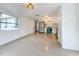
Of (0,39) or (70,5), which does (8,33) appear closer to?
(0,39)

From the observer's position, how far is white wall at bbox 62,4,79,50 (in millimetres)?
5043

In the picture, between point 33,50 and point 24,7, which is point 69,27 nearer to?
point 33,50

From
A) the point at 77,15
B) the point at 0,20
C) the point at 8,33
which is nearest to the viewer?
the point at 77,15

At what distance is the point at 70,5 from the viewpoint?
5.14 meters

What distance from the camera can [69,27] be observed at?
205 inches

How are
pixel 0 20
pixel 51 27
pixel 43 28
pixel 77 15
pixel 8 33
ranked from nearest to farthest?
pixel 77 15, pixel 0 20, pixel 8 33, pixel 51 27, pixel 43 28

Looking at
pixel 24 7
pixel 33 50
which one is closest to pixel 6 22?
pixel 24 7

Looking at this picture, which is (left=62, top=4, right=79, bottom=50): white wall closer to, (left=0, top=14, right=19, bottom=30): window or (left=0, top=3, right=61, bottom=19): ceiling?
(left=0, top=3, right=61, bottom=19): ceiling

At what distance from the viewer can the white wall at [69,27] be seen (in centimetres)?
504

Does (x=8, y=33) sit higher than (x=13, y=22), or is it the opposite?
(x=13, y=22)

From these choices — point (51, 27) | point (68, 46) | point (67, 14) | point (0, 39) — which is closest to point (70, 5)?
point (67, 14)

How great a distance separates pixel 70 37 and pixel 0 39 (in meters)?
3.74

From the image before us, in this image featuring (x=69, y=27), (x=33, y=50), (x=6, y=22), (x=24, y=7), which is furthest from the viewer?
(x=6, y=22)

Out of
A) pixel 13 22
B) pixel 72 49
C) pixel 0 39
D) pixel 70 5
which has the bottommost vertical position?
pixel 72 49
